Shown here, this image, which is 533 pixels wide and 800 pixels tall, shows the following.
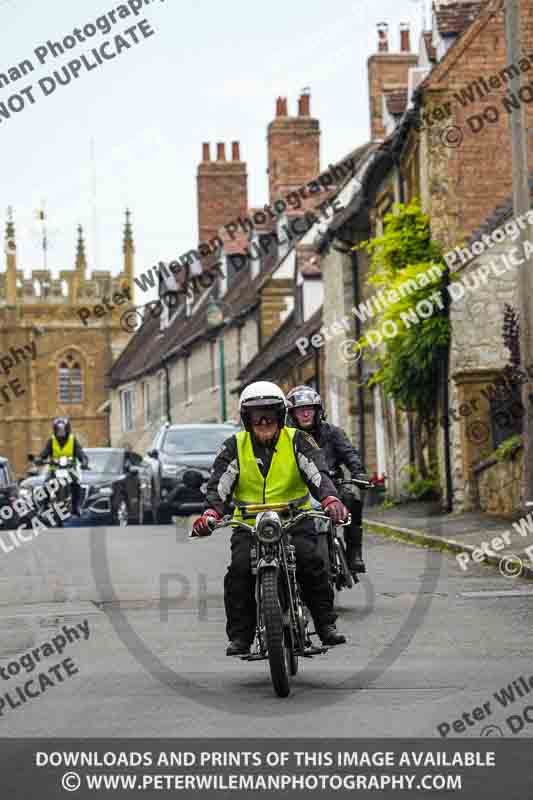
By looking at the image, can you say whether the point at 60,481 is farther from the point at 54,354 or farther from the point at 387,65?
the point at 54,354

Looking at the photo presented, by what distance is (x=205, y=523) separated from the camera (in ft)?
28.7

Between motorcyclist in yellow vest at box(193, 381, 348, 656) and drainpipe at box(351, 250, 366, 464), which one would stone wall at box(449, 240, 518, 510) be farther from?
motorcyclist in yellow vest at box(193, 381, 348, 656)

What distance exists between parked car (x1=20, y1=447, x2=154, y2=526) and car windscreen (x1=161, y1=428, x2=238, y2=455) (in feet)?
2.81

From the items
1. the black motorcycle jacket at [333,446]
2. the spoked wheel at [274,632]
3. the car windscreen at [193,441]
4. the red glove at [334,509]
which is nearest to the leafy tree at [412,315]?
the car windscreen at [193,441]

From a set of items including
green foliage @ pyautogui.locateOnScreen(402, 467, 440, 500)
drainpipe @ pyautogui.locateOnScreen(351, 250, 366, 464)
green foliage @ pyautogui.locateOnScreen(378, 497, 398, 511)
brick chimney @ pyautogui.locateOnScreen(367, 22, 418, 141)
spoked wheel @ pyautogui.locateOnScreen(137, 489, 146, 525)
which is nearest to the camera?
green foliage @ pyautogui.locateOnScreen(402, 467, 440, 500)

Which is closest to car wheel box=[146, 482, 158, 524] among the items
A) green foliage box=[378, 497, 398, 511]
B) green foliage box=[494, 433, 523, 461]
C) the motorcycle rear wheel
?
green foliage box=[378, 497, 398, 511]

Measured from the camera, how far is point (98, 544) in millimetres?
20875

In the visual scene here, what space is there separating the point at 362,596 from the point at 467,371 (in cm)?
1042

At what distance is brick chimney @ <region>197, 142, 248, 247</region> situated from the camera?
60344 mm

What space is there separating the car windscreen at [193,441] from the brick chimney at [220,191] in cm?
3178

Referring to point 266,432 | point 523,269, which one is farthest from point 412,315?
point 266,432

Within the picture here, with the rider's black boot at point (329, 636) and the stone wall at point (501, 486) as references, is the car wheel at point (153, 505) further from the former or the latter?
the rider's black boot at point (329, 636)

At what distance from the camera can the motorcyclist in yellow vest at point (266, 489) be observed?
889 centimetres

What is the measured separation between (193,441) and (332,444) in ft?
54.5
